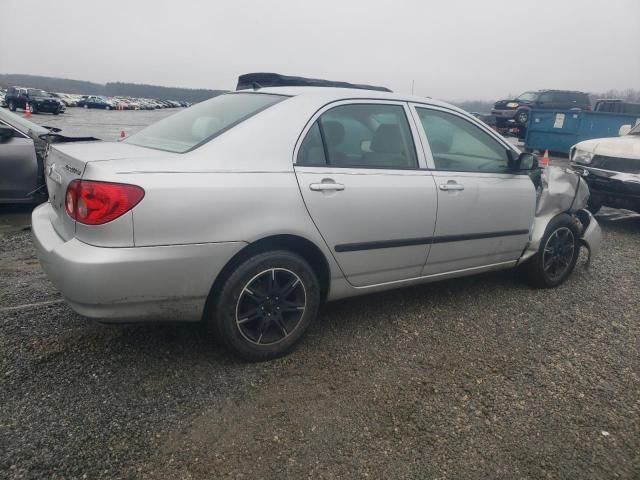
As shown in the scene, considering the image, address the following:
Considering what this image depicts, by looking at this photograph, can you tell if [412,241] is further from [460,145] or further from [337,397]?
[337,397]

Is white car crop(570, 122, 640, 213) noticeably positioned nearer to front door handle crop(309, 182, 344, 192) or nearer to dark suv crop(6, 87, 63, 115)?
front door handle crop(309, 182, 344, 192)

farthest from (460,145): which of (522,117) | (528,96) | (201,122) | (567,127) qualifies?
(528,96)

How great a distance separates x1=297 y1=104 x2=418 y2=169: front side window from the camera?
9.18 ft

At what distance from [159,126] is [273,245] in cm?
127

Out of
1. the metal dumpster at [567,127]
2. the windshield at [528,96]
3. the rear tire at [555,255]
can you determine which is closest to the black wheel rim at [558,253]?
the rear tire at [555,255]

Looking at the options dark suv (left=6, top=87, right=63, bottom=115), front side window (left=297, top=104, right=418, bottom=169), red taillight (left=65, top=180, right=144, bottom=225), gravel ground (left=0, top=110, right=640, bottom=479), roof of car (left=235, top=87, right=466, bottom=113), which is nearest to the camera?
gravel ground (left=0, top=110, right=640, bottom=479)

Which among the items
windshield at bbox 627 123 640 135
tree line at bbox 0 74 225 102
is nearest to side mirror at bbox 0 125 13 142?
windshield at bbox 627 123 640 135

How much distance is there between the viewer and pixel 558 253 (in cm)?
408

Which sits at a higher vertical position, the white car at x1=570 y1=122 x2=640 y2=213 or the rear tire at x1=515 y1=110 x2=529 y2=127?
the rear tire at x1=515 y1=110 x2=529 y2=127

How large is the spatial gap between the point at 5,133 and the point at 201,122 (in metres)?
3.79

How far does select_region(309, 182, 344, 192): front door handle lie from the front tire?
385mm

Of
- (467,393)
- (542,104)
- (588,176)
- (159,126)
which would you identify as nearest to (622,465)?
(467,393)

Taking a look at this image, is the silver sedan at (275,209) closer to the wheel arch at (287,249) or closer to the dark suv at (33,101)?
the wheel arch at (287,249)

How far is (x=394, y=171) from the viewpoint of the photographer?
301 centimetres
